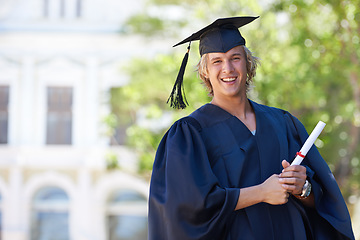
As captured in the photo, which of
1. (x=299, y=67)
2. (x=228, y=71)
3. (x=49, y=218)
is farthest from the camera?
(x=49, y=218)

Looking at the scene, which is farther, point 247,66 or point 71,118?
point 71,118

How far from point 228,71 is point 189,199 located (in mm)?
481

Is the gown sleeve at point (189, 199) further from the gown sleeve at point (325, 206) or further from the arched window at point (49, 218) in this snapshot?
the arched window at point (49, 218)

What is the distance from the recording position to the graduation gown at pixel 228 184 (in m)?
1.59

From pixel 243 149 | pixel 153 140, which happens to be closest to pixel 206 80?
pixel 243 149

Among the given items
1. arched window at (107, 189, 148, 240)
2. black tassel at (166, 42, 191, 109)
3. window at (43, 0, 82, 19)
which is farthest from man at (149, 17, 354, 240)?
window at (43, 0, 82, 19)

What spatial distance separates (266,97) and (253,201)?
20.2 ft

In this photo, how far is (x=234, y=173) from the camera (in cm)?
168

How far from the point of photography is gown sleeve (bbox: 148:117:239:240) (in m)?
1.58

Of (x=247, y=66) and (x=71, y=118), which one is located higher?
(x=71, y=118)

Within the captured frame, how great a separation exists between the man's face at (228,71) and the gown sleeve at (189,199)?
0.23 meters

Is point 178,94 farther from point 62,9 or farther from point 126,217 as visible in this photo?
point 62,9

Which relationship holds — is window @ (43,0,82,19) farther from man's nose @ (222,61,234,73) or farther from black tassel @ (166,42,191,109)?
man's nose @ (222,61,234,73)

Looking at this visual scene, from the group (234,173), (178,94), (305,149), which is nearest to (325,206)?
(305,149)
